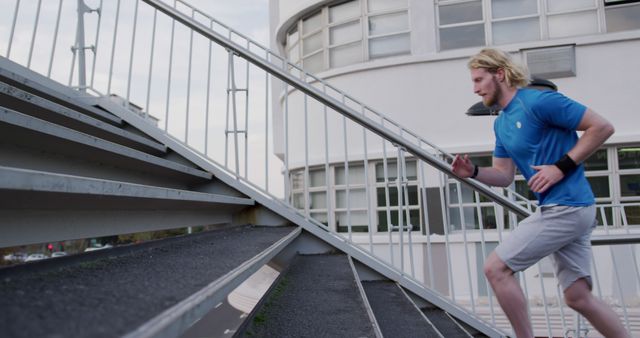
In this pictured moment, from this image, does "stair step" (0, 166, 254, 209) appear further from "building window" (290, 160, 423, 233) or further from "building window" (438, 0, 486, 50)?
"building window" (438, 0, 486, 50)

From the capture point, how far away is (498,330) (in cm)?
264

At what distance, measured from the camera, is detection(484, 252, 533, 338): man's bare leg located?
185cm

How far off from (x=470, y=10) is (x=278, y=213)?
707 centimetres

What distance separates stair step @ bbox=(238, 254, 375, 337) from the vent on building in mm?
6873

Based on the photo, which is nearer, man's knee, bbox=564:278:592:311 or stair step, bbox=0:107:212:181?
stair step, bbox=0:107:212:181

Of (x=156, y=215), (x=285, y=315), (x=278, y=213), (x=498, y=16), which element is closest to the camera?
(x=285, y=315)

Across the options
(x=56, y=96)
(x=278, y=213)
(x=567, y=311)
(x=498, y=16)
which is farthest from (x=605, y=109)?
(x=56, y=96)

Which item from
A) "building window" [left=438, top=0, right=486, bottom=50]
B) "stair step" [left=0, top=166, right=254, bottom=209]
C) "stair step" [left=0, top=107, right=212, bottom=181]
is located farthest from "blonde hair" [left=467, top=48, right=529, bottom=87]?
"building window" [left=438, top=0, right=486, bottom=50]

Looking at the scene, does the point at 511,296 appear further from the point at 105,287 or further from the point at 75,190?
the point at 75,190

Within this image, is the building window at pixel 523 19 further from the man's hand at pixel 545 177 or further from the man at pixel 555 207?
the man's hand at pixel 545 177

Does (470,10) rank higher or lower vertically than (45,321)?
higher

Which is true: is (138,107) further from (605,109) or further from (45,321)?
(605,109)

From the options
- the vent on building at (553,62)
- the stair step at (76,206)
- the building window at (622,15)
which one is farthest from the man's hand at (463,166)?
the building window at (622,15)

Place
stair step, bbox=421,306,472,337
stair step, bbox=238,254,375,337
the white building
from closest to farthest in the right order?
stair step, bbox=238,254,375,337
stair step, bbox=421,306,472,337
the white building
